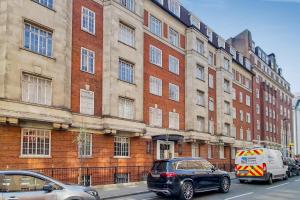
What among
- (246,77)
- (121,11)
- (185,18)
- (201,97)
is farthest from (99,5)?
(246,77)

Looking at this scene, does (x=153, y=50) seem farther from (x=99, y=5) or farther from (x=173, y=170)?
(x=173, y=170)

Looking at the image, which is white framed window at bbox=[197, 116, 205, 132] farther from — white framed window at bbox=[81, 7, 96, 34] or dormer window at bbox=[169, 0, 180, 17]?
white framed window at bbox=[81, 7, 96, 34]

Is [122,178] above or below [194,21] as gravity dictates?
below

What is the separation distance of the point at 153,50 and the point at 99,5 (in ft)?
23.7

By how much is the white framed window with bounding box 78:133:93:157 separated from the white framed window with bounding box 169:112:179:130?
10.7 metres

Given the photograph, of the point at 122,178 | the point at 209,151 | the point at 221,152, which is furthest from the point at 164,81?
the point at 221,152

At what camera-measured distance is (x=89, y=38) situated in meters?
23.1

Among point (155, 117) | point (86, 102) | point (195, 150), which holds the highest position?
point (86, 102)

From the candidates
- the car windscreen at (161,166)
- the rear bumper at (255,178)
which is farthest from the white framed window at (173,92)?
the car windscreen at (161,166)

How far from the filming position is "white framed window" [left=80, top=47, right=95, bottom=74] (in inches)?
886

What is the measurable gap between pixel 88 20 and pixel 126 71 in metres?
4.64

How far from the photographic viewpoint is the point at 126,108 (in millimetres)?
25281

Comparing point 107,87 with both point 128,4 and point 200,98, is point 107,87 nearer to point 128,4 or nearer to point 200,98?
point 128,4

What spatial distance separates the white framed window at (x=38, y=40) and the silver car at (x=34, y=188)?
34.7 feet
